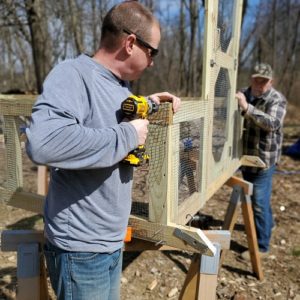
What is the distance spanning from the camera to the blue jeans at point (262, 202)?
391cm

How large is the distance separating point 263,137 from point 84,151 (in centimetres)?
282

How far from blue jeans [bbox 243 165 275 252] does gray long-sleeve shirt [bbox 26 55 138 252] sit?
2630 millimetres

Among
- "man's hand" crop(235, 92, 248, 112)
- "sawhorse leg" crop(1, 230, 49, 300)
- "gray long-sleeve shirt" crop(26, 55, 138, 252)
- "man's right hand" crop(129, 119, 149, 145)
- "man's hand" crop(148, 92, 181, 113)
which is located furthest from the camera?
"man's hand" crop(235, 92, 248, 112)

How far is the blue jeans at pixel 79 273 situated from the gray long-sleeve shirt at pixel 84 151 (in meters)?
0.04

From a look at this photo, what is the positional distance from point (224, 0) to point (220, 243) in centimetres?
156

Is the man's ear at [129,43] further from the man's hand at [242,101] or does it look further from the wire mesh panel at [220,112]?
the man's hand at [242,101]

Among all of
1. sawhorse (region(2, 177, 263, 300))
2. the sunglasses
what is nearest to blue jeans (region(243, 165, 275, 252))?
sawhorse (region(2, 177, 263, 300))

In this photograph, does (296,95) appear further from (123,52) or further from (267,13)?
(123,52)

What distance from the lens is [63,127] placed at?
1190 mm

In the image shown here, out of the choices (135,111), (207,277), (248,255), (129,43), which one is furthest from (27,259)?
(248,255)

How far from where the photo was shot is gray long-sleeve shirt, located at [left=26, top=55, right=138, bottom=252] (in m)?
1.19

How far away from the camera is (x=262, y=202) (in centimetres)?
397

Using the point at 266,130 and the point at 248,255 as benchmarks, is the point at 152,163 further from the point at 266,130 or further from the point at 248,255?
the point at 248,255

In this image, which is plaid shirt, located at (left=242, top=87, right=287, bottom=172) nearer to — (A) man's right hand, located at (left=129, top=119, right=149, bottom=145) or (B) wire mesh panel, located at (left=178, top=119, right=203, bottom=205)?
(B) wire mesh panel, located at (left=178, top=119, right=203, bottom=205)
